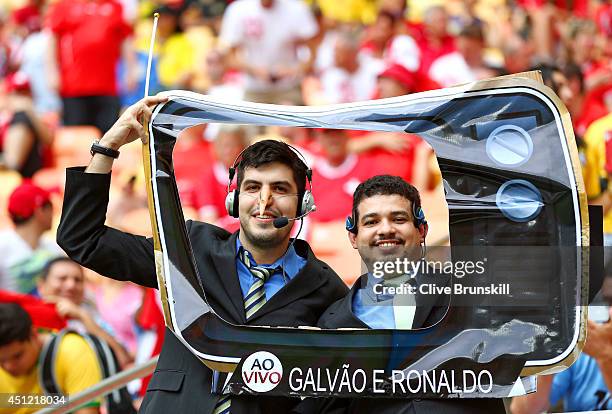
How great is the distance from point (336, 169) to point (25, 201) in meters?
2.26

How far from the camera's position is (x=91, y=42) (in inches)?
454

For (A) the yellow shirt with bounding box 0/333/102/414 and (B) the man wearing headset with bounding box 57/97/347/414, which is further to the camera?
(A) the yellow shirt with bounding box 0/333/102/414

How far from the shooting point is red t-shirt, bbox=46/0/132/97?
11.5 meters

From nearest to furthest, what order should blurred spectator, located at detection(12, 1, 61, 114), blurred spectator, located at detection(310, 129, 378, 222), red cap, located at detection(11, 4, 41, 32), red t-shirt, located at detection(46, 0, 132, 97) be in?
blurred spectator, located at detection(310, 129, 378, 222) → red t-shirt, located at detection(46, 0, 132, 97) → blurred spectator, located at detection(12, 1, 61, 114) → red cap, located at detection(11, 4, 41, 32)

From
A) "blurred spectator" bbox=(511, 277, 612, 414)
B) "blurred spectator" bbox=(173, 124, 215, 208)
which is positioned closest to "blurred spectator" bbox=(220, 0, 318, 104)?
"blurred spectator" bbox=(173, 124, 215, 208)

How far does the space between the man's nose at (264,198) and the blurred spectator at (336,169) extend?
3602 millimetres

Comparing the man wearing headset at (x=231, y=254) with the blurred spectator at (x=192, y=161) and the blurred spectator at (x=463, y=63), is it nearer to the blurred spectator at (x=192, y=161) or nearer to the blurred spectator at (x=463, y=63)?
the blurred spectator at (x=192, y=161)

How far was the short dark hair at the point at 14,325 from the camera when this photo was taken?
225 inches

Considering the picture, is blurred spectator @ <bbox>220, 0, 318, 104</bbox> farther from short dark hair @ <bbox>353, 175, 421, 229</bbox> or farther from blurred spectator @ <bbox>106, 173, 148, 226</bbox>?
short dark hair @ <bbox>353, 175, 421, 229</bbox>

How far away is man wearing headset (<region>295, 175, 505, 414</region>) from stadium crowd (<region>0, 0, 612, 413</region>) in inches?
75.6

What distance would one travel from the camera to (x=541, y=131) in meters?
3.74

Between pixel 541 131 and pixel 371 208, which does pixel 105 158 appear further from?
pixel 541 131

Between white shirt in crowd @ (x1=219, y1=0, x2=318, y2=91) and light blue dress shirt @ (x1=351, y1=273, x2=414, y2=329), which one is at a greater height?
white shirt in crowd @ (x1=219, y1=0, x2=318, y2=91)

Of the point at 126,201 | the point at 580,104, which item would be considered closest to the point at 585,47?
the point at 580,104
